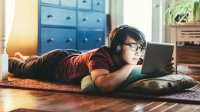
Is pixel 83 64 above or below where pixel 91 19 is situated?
below

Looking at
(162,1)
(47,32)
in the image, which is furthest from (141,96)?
(162,1)

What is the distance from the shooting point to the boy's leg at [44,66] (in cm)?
238

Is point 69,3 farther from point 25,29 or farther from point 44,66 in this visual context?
point 44,66

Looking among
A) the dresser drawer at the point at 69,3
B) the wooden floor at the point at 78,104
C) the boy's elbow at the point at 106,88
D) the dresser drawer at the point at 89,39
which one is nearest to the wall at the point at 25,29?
the dresser drawer at the point at 69,3

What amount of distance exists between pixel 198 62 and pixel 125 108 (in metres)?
1.82

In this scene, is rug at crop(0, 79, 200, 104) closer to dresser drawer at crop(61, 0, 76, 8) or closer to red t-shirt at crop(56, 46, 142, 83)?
red t-shirt at crop(56, 46, 142, 83)

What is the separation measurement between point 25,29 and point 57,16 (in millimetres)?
285

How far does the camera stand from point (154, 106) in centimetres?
163

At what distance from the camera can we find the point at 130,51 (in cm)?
192

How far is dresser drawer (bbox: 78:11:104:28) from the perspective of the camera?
359 centimetres

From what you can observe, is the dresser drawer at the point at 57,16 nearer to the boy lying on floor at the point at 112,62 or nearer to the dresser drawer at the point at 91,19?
the dresser drawer at the point at 91,19

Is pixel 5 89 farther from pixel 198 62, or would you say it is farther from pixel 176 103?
pixel 198 62

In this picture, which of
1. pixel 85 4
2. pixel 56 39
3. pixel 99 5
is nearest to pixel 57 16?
pixel 56 39

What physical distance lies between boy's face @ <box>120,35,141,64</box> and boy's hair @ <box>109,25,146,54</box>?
21mm
